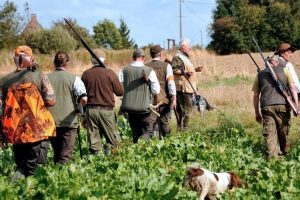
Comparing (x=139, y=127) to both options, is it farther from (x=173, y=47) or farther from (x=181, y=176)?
(x=173, y=47)

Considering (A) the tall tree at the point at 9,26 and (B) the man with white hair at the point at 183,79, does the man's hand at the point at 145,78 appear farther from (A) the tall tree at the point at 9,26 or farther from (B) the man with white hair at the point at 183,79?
(A) the tall tree at the point at 9,26

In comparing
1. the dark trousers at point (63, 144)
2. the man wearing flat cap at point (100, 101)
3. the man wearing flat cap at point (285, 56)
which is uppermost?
the man wearing flat cap at point (285, 56)

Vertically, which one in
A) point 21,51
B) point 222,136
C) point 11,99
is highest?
point 21,51

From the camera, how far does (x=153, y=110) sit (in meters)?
10.8

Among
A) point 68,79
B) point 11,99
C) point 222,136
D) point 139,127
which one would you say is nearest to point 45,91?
point 11,99

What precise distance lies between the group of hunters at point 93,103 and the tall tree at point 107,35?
5912 cm

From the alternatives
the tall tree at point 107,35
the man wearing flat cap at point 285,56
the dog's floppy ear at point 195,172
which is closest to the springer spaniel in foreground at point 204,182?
the dog's floppy ear at point 195,172

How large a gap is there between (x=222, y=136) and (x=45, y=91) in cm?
546

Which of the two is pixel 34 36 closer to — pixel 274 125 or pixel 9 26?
pixel 9 26

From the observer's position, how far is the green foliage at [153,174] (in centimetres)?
598

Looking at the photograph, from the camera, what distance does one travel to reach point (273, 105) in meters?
9.89

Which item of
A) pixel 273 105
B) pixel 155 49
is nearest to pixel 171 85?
pixel 155 49

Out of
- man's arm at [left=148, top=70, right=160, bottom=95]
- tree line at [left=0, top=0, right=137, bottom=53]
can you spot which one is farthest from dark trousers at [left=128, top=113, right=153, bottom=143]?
tree line at [left=0, top=0, right=137, bottom=53]

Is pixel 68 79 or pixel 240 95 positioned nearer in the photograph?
pixel 68 79
